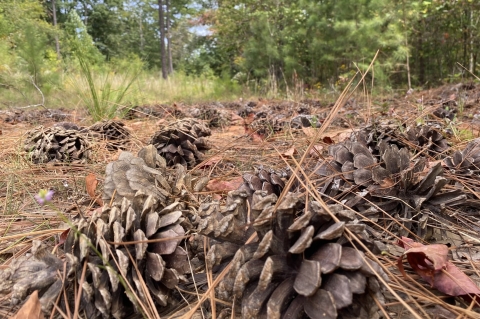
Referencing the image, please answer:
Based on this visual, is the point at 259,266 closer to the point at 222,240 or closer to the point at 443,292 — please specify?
the point at 222,240

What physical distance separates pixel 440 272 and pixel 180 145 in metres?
1.20

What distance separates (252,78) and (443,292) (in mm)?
9275

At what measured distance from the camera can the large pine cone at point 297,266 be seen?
1.73 ft

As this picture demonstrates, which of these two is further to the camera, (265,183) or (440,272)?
(265,183)

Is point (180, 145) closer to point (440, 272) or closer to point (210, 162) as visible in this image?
point (210, 162)

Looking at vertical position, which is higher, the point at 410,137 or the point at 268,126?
the point at 410,137

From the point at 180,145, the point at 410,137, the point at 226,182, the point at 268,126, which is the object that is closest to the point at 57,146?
the point at 180,145

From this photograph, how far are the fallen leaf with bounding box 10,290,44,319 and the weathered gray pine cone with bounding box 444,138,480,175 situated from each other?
119 centimetres

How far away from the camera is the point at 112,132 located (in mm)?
2074

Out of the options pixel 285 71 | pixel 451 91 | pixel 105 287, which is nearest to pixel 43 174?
pixel 105 287

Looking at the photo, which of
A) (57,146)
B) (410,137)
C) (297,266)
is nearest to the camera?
(297,266)

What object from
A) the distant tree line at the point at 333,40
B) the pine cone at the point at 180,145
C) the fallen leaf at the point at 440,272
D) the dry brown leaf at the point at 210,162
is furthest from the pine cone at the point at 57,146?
the distant tree line at the point at 333,40

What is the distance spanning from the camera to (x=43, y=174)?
154 centimetres

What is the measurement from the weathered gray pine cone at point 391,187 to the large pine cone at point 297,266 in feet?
1.00
